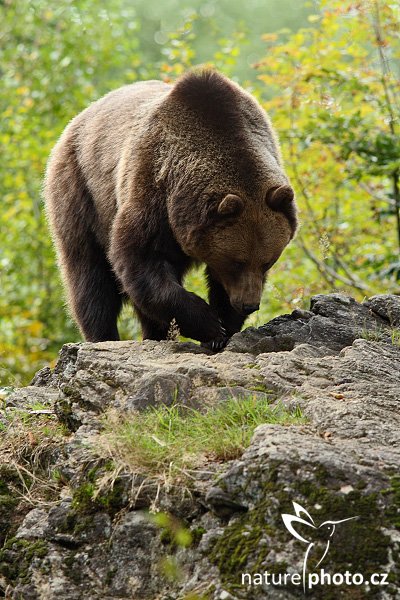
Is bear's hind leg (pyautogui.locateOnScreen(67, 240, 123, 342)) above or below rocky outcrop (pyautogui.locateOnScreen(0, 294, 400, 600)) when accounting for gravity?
below

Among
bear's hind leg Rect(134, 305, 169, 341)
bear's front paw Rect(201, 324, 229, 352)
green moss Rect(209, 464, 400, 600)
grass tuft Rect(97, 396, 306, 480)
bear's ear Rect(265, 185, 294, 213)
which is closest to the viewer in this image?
green moss Rect(209, 464, 400, 600)

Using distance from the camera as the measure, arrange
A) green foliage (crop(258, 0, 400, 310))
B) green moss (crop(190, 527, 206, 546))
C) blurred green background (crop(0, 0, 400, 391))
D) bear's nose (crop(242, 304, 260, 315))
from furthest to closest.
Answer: blurred green background (crop(0, 0, 400, 391))
green foliage (crop(258, 0, 400, 310))
bear's nose (crop(242, 304, 260, 315))
green moss (crop(190, 527, 206, 546))

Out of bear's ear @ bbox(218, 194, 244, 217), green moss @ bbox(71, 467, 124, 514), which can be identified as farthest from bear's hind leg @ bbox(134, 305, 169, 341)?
green moss @ bbox(71, 467, 124, 514)

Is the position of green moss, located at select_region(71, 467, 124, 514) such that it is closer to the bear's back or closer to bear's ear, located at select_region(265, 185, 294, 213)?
bear's ear, located at select_region(265, 185, 294, 213)

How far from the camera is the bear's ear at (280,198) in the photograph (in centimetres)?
544

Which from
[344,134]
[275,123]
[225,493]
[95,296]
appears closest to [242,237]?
[95,296]

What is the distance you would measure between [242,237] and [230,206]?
27cm

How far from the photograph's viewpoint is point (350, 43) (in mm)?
9945

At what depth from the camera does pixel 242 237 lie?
5559 mm

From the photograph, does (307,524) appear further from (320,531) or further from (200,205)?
(200,205)

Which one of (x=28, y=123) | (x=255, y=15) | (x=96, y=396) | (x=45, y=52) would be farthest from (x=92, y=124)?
(x=255, y=15)

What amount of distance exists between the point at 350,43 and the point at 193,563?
310 inches

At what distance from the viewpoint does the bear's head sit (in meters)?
5.51

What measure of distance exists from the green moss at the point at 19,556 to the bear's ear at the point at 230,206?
2421 millimetres
